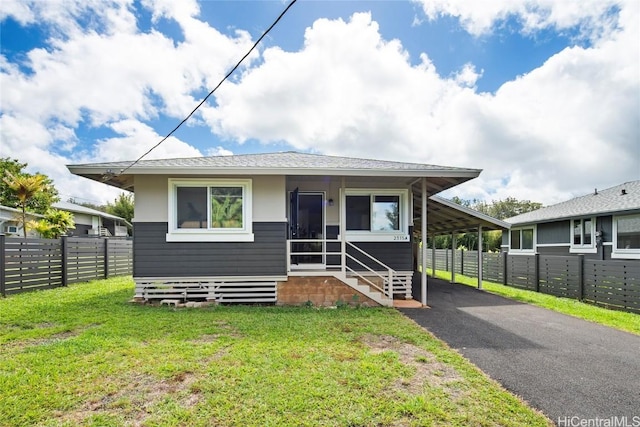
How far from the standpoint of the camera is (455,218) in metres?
11.0

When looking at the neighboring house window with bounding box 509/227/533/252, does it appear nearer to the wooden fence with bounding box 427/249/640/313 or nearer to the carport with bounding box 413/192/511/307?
the wooden fence with bounding box 427/249/640/313

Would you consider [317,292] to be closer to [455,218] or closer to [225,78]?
[225,78]

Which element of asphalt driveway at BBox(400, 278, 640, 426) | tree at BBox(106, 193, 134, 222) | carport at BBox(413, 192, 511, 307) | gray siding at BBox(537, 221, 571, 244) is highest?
tree at BBox(106, 193, 134, 222)

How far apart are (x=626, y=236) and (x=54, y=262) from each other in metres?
17.6

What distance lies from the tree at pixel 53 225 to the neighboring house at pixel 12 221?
5.90m

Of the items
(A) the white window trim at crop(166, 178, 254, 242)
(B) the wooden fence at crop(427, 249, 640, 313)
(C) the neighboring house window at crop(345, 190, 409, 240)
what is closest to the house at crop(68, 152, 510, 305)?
(A) the white window trim at crop(166, 178, 254, 242)

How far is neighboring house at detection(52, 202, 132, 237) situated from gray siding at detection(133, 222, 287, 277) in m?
18.8

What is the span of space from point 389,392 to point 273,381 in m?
1.13

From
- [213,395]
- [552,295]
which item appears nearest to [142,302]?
[213,395]

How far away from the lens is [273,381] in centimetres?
326

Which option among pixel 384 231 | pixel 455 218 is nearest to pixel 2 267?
pixel 384 231

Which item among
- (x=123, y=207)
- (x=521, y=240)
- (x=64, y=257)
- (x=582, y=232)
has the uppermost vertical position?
(x=123, y=207)

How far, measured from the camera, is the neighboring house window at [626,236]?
10070 millimetres

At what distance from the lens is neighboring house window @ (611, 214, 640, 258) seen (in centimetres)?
1007
